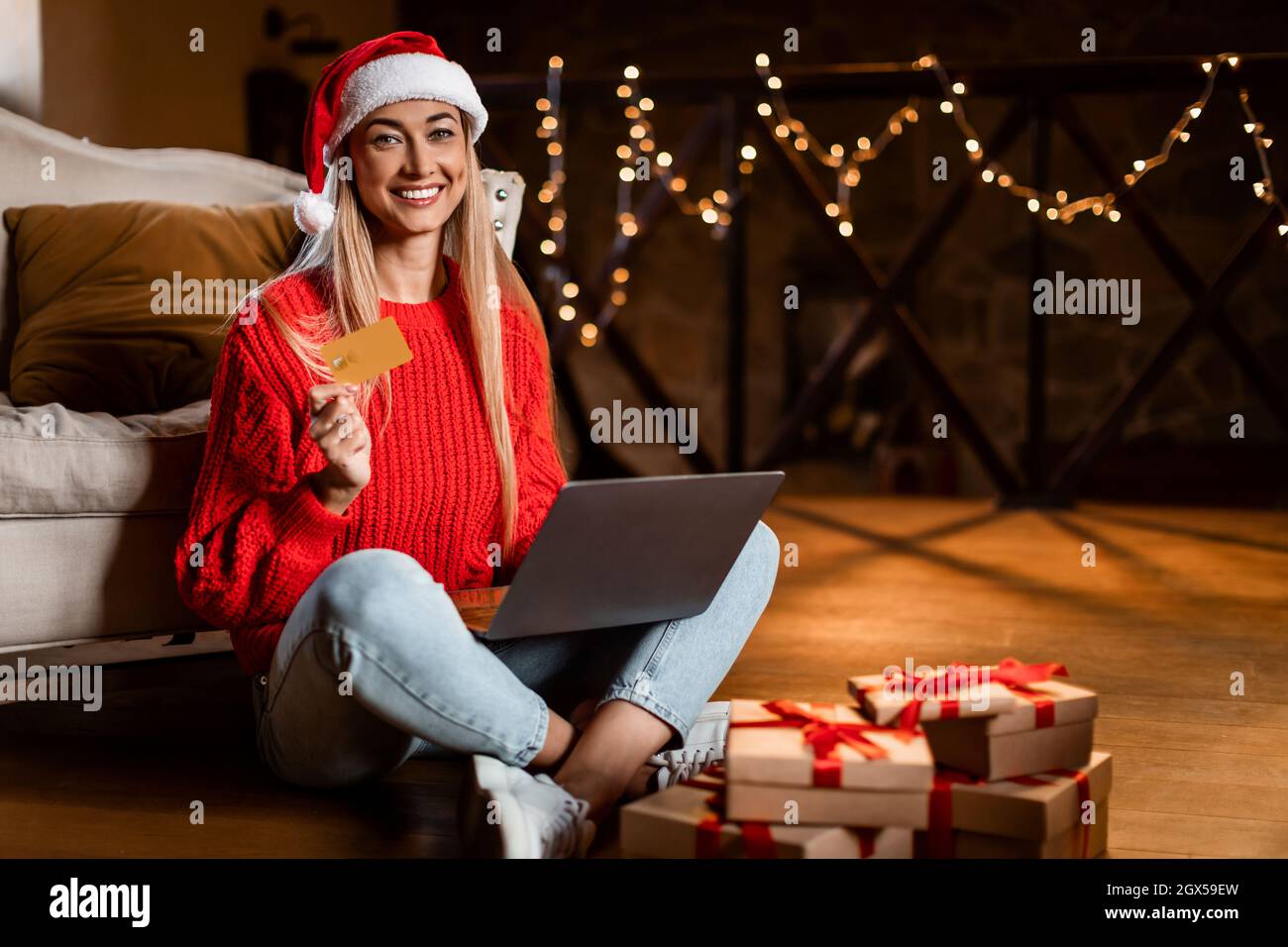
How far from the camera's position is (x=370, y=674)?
1.08 metres

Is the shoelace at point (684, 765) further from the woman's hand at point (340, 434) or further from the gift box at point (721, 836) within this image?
the woman's hand at point (340, 434)

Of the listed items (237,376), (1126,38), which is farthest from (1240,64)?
(237,376)

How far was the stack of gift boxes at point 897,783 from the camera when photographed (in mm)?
993

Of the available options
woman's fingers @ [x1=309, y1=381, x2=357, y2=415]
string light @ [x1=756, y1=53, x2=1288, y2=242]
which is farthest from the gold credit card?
string light @ [x1=756, y1=53, x2=1288, y2=242]

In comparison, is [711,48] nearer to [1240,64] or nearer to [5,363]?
[1240,64]

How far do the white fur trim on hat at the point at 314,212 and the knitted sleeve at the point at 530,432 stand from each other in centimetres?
23

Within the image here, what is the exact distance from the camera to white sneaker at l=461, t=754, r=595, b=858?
3.29ft

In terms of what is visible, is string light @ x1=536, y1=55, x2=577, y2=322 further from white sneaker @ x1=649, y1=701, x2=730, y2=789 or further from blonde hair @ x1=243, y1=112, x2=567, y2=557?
white sneaker @ x1=649, y1=701, x2=730, y2=789

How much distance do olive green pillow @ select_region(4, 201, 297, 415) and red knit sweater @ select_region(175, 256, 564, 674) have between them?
50 cm

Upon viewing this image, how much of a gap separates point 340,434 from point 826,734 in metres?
0.50

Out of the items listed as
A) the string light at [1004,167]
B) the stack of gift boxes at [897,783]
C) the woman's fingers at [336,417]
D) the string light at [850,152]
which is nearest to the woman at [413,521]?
the woman's fingers at [336,417]

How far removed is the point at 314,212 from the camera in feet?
4.27

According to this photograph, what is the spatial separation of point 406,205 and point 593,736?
0.57m

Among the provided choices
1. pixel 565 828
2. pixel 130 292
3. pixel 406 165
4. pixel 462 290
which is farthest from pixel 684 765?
pixel 130 292
